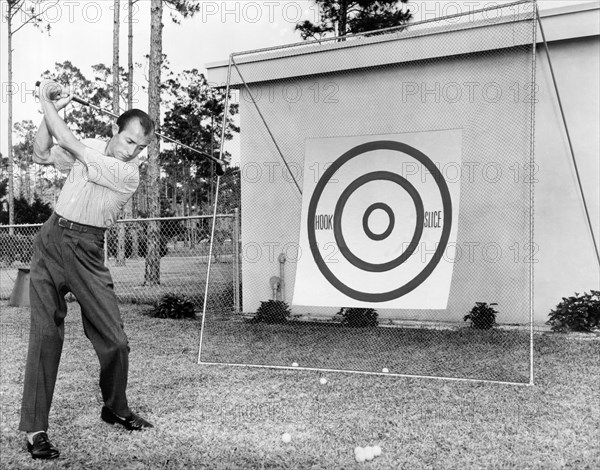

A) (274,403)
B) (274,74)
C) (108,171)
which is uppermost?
(274,74)

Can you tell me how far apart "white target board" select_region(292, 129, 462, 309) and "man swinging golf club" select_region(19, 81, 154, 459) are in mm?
2522

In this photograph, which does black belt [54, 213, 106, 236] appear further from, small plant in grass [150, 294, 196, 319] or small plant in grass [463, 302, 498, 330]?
small plant in grass [150, 294, 196, 319]

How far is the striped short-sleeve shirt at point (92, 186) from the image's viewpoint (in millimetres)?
3203

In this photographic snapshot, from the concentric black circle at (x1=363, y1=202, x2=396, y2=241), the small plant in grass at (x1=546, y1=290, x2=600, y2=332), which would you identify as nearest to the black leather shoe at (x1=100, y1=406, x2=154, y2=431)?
the concentric black circle at (x1=363, y1=202, x2=396, y2=241)

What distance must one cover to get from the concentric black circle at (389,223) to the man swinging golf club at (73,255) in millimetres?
2745

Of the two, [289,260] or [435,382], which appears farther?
[289,260]

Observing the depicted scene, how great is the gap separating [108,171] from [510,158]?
15.7 feet

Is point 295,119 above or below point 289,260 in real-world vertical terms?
above

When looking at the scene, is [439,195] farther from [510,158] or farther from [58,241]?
[58,241]

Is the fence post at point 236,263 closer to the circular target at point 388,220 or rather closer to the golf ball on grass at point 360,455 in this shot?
the circular target at point 388,220

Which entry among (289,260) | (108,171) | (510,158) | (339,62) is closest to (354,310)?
(289,260)

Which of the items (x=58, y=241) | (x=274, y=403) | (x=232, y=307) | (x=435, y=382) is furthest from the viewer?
(x=232, y=307)

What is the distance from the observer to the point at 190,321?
302 inches

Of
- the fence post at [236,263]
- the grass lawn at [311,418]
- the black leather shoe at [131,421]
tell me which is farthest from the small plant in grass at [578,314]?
the black leather shoe at [131,421]
